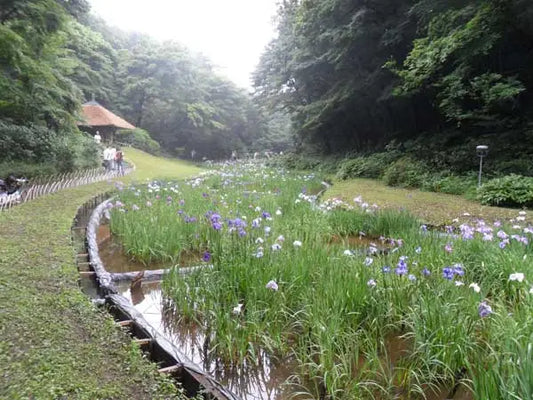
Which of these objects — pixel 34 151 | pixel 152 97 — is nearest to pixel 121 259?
pixel 34 151

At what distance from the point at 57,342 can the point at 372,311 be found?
2.30 metres

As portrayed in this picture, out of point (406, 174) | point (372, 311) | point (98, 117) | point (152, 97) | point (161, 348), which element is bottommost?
point (161, 348)

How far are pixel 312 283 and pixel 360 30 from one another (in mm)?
16625

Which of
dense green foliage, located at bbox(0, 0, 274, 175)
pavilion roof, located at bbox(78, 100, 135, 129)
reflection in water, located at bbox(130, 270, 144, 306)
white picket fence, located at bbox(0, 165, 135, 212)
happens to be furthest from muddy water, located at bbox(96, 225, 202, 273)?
pavilion roof, located at bbox(78, 100, 135, 129)

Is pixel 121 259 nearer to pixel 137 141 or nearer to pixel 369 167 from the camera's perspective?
pixel 369 167

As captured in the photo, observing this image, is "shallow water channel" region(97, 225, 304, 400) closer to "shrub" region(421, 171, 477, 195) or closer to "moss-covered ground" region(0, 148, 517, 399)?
"moss-covered ground" region(0, 148, 517, 399)

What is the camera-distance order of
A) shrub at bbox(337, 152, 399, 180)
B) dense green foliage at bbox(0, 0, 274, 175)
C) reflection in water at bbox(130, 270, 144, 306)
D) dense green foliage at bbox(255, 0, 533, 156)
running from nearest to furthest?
1. reflection in water at bbox(130, 270, 144, 306)
2. dense green foliage at bbox(255, 0, 533, 156)
3. dense green foliage at bbox(0, 0, 274, 175)
4. shrub at bbox(337, 152, 399, 180)

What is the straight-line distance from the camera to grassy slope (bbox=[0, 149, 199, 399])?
2350 millimetres

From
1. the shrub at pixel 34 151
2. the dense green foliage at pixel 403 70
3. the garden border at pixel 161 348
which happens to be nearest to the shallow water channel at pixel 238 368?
the garden border at pixel 161 348

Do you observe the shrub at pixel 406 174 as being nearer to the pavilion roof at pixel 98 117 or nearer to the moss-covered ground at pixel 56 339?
the moss-covered ground at pixel 56 339

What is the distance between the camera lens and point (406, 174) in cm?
1423

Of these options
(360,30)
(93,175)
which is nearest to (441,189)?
(360,30)

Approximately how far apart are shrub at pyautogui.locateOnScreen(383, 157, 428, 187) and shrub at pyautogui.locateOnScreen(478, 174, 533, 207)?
3.46 metres

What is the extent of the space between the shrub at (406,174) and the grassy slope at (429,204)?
2.05ft
